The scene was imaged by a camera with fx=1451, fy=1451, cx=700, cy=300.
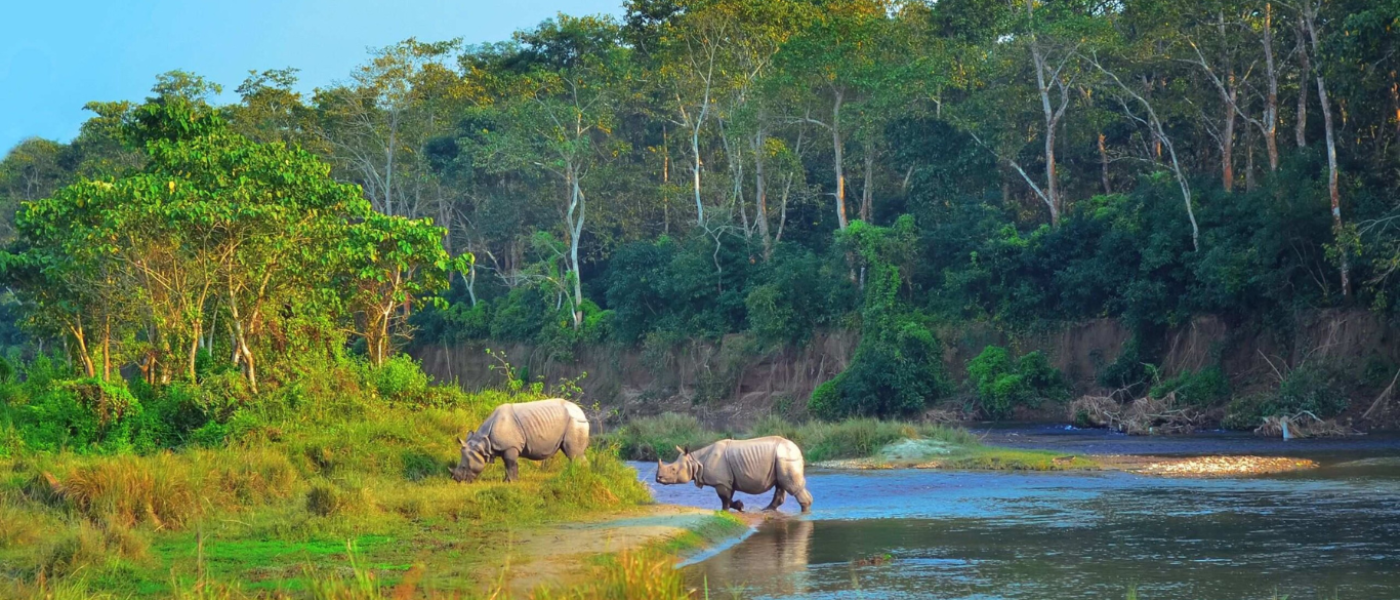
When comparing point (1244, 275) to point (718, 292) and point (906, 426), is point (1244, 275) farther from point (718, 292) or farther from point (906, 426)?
point (718, 292)

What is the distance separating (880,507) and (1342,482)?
24.1 ft

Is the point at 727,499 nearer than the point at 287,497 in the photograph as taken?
No

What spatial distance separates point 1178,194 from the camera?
133ft

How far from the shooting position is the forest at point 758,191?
82.5ft

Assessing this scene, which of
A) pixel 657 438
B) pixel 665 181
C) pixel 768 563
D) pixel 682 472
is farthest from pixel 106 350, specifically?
pixel 665 181

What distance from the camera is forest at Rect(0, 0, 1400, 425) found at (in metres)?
25.1

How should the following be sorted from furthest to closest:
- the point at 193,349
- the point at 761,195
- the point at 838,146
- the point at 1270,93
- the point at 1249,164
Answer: the point at 761,195, the point at 838,146, the point at 1249,164, the point at 1270,93, the point at 193,349

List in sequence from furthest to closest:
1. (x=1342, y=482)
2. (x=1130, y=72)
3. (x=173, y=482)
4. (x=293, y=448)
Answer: (x=1130, y=72) → (x=1342, y=482) → (x=293, y=448) → (x=173, y=482)

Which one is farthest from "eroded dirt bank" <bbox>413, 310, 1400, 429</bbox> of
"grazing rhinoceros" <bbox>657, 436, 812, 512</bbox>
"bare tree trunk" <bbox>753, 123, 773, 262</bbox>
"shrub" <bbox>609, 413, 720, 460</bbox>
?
"grazing rhinoceros" <bbox>657, 436, 812, 512</bbox>

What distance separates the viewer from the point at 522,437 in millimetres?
20094

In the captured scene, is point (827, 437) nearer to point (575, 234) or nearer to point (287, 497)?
point (287, 497)

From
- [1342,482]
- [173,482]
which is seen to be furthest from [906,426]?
[173,482]

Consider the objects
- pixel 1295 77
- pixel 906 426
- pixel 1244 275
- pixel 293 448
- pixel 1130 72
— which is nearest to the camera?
pixel 293 448

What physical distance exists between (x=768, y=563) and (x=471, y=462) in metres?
6.27
